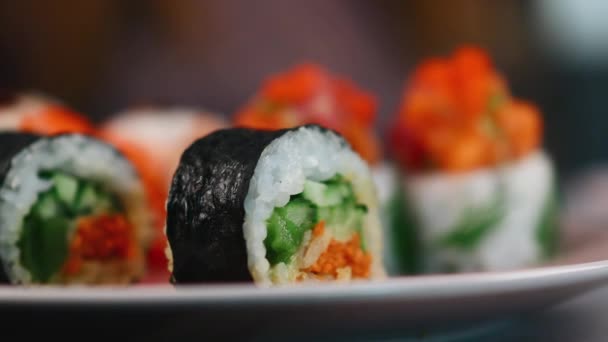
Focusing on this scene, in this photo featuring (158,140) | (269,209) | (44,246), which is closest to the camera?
(269,209)

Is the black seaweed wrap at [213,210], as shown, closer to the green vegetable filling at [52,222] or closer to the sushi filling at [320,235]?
the sushi filling at [320,235]

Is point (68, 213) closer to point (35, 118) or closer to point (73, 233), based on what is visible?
point (73, 233)

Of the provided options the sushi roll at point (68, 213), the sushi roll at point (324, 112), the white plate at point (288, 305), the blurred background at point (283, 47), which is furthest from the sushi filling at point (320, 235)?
the blurred background at point (283, 47)

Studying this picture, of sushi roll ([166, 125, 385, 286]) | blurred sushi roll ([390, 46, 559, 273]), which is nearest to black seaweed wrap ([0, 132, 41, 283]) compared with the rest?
sushi roll ([166, 125, 385, 286])

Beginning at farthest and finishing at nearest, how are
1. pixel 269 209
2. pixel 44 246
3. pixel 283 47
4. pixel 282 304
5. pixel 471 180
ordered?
pixel 283 47 < pixel 471 180 < pixel 44 246 < pixel 269 209 < pixel 282 304

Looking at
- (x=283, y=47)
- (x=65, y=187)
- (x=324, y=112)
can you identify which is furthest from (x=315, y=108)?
(x=283, y=47)

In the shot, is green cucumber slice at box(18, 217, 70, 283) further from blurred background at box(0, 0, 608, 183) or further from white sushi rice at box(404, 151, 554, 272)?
blurred background at box(0, 0, 608, 183)

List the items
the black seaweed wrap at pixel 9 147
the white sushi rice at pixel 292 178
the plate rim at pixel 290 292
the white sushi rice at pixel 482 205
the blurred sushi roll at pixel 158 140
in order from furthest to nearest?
the blurred sushi roll at pixel 158 140
the white sushi rice at pixel 482 205
the black seaweed wrap at pixel 9 147
the white sushi rice at pixel 292 178
the plate rim at pixel 290 292
